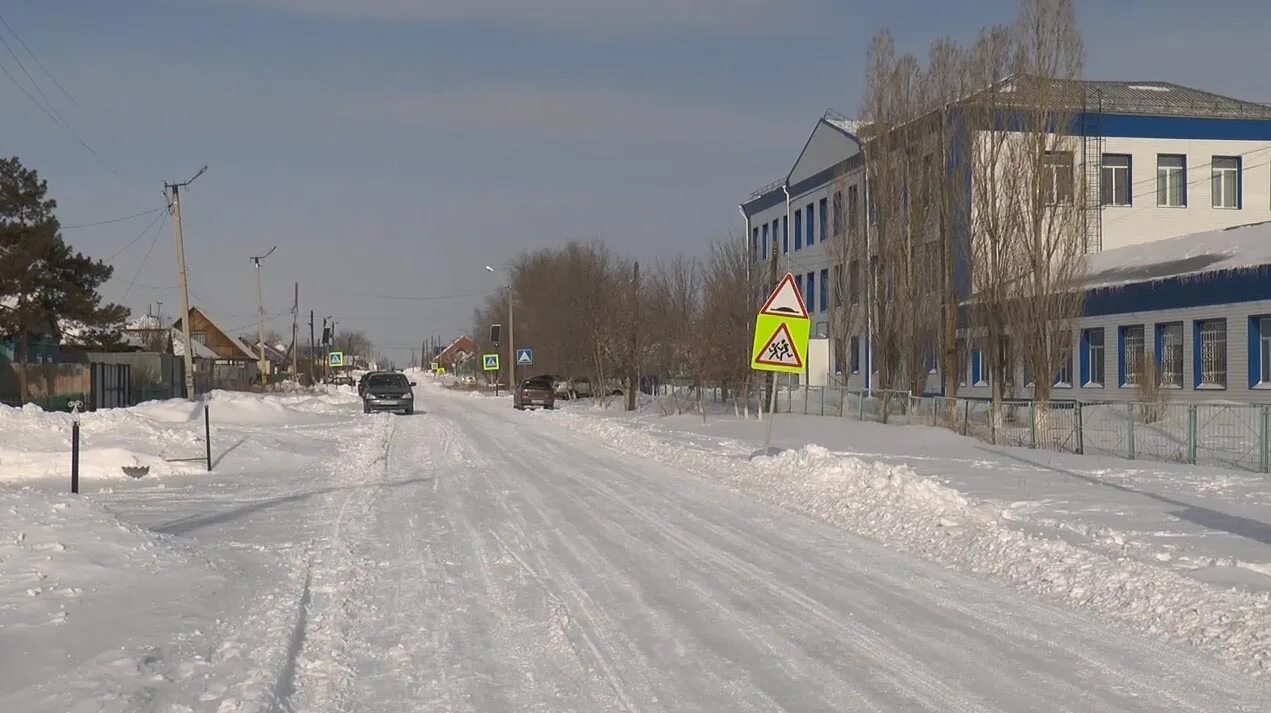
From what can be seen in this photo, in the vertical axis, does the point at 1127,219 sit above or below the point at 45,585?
above

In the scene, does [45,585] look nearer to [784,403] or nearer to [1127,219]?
[784,403]

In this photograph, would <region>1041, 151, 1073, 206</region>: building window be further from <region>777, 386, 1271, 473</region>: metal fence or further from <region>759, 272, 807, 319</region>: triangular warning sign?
<region>759, 272, 807, 319</region>: triangular warning sign

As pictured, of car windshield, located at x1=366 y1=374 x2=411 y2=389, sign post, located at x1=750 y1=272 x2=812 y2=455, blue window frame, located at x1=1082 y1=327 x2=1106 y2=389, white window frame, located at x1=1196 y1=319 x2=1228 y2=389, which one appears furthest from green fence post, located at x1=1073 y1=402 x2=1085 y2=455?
car windshield, located at x1=366 y1=374 x2=411 y2=389

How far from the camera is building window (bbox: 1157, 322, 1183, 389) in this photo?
37.4 m

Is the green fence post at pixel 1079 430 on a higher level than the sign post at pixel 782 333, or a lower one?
lower

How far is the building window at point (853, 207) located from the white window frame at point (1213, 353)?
1209 cm

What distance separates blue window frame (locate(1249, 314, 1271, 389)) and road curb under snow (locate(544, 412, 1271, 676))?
19.5m

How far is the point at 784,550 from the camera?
39.8ft

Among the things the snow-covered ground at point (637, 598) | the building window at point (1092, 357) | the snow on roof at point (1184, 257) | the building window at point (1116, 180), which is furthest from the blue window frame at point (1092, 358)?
the snow-covered ground at point (637, 598)

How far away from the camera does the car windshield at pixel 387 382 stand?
4844cm

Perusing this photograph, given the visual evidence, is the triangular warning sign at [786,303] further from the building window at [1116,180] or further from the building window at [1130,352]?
the building window at [1116,180]

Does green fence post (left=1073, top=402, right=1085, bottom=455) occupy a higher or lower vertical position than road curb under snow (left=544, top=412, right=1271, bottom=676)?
higher

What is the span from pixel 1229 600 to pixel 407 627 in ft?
20.1

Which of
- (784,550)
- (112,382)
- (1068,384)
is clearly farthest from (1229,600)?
(112,382)
